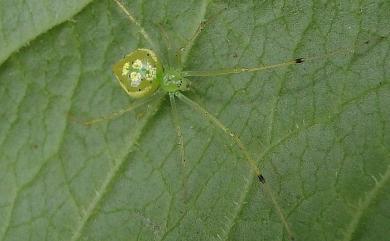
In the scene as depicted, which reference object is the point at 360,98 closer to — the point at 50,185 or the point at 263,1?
the point at 263,1

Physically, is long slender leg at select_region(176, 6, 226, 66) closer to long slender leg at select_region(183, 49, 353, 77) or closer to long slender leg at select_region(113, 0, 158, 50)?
long slender leg at select_region(183, 49, 353, 77)

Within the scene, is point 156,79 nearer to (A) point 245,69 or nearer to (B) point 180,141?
(B) point 180,141

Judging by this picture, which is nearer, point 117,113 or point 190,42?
point 190,42

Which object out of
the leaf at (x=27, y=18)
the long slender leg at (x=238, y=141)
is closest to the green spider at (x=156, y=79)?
the long slender leg at (x=238, y=141)

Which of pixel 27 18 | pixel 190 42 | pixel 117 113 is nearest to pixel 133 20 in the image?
pixel 190 42

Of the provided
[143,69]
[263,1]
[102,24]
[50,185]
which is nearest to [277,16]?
[263,1]

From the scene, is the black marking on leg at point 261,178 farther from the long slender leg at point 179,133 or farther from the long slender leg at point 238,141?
the long slender leg at point 179,133
